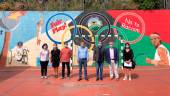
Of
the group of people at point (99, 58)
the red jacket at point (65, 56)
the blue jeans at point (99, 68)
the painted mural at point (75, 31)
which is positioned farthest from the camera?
the painted mural at point (75, 31)

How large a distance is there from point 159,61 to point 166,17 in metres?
2.71

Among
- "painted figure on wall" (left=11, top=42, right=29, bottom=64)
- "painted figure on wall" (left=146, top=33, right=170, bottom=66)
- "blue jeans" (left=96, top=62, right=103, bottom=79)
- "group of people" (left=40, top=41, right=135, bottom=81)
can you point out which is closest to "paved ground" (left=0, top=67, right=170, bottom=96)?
"blue jeans" (left=96, top=62, right=103, bottom=79)

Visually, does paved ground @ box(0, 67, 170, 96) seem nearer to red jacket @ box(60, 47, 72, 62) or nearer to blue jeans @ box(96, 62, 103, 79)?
blue jeans @ box(96, 62, 103, 79)

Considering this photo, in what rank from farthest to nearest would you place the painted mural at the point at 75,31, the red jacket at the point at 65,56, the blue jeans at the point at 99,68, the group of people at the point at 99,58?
the painted mural at the point at 75,31, the red jacket at the point at 65,56, the blue jeans at the point at 99,68, the group of people at the point at 99,58

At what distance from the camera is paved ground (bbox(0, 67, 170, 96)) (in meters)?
14.8

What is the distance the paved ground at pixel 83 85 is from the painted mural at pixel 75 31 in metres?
2.76

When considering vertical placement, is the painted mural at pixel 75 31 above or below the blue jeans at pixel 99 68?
above

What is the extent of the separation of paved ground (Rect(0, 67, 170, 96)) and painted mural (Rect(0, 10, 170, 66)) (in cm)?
276

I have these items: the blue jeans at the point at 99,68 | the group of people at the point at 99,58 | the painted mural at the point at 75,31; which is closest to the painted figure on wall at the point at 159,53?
the painted mural at the point at 75,31

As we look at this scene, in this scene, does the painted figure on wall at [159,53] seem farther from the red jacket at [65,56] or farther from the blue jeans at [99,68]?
the red jacket at [65,56]

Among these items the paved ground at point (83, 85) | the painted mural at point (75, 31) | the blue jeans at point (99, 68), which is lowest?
the paved ground at point (83, 85)

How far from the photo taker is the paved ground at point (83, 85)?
584 inches

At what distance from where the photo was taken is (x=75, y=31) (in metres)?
23.5

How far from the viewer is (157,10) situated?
23.7m
